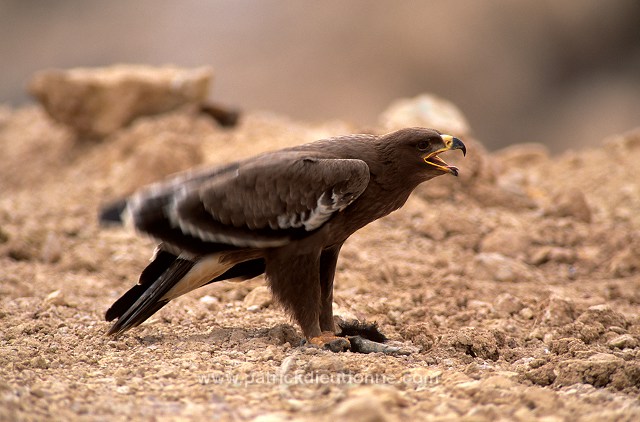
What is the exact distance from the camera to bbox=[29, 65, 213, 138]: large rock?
1181 centimetres

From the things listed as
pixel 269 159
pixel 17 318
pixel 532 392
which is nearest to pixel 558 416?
pixel 532 392

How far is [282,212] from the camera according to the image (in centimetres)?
458

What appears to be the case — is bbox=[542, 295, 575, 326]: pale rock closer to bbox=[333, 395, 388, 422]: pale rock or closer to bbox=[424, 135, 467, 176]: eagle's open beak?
bbox=[424, 135, 467, 176]: eagle's open beak

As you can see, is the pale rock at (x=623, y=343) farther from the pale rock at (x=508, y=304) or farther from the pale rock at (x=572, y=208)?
the pale rock at (x=572, y=208)

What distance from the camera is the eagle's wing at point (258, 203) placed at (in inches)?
180

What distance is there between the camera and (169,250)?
189 inches

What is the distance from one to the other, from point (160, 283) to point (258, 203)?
0.86 meters

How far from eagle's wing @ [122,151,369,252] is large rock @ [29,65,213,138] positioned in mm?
7626

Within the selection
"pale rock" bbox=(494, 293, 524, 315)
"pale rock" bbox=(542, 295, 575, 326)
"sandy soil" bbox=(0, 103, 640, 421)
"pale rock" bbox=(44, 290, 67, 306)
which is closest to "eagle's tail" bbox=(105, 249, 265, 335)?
"sandy soil" bbox=(0, 103, 640, 421)

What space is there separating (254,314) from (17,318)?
63.1 inches

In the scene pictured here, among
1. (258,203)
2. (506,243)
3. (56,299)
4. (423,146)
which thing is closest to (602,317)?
(423,146)

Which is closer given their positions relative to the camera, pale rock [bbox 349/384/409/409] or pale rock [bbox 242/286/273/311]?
pale rock [bbox 349/384/409/409]

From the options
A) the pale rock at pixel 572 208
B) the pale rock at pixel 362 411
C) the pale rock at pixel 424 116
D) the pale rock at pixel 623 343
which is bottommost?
the pale rock at pixel 362 411

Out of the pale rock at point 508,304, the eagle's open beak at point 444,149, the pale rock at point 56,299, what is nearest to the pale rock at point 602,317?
the pale rock at point 508,304
